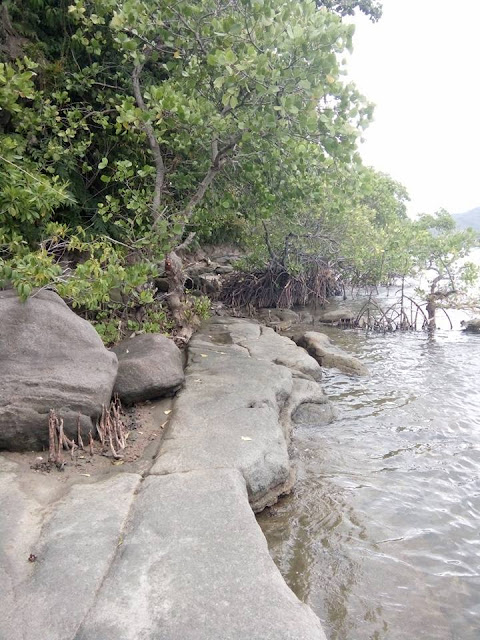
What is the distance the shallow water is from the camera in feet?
12.0

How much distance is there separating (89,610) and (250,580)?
3.17 feet

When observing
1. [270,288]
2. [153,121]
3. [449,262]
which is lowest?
[270,288]

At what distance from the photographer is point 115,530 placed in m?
3.42

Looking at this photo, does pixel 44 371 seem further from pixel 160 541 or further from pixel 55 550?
pixel 160 541

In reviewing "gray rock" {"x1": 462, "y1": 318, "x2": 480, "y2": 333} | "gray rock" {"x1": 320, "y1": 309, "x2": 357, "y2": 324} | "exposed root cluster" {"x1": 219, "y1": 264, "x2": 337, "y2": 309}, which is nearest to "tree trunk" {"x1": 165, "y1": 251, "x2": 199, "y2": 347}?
"exposed root cluster" {"x1": 219, "y1": 264, "x2": 337, "y2": 309}

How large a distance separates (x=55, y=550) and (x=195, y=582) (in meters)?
1.01

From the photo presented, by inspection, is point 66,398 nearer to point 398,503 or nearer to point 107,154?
point 398,503

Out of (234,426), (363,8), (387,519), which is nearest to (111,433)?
(234,426)

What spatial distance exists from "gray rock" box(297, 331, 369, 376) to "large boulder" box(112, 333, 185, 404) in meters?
4.56

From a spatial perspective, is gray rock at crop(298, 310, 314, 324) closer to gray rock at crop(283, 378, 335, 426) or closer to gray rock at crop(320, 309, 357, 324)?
gray rock at crop(320, 309, 357, 324)

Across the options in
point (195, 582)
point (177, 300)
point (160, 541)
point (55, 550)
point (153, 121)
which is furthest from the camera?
point (177, 300)

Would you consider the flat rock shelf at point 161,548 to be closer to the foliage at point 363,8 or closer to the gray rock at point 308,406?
the gray rock at point 308,406

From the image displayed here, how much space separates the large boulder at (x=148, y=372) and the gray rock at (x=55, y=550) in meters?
1.77

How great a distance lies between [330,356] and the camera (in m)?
10.3
